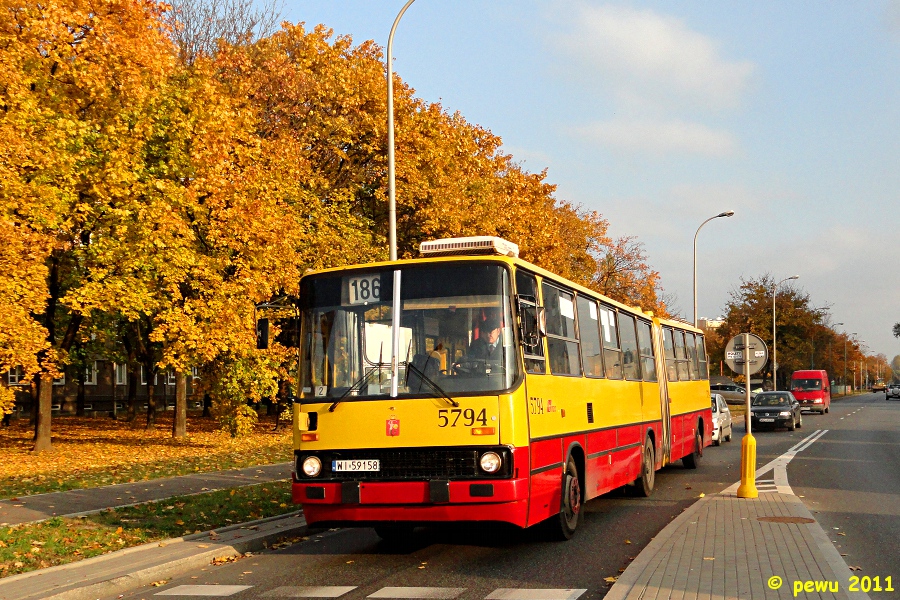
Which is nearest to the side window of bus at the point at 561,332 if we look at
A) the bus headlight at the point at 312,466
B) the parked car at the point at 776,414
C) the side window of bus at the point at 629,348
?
the bus headlight at the point at 312,466

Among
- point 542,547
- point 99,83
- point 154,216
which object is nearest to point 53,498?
point 542,547

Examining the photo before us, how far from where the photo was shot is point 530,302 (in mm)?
10273

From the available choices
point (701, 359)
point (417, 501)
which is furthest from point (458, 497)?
point (701, 359)

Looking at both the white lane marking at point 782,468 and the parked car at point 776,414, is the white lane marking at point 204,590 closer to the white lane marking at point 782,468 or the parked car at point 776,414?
the white lane marking at point 782,468

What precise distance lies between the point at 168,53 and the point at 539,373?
20.0m

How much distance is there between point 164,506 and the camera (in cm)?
1389

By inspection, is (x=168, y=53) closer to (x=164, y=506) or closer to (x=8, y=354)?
(x=8, y=354)

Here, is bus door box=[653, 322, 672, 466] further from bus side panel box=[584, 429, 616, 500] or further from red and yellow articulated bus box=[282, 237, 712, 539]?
red and yellow articulated bus box=[282, 237, 712, 539]

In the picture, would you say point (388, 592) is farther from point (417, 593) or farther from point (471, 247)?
Result: point (471, 247)

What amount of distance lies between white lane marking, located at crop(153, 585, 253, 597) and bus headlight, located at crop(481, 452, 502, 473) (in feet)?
7.98

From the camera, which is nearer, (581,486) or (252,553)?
(252,553)

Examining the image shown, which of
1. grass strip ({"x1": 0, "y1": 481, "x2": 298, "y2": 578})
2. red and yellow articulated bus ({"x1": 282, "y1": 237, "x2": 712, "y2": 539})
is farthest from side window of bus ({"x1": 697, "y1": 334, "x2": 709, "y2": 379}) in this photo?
red and yellow articulated bus ({"x1": 282, "y1": 237, "x2": 712, "y2": 539})

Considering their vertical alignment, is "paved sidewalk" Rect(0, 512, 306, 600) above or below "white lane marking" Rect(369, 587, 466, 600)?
above

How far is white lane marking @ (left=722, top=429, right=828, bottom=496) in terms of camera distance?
15844mm
